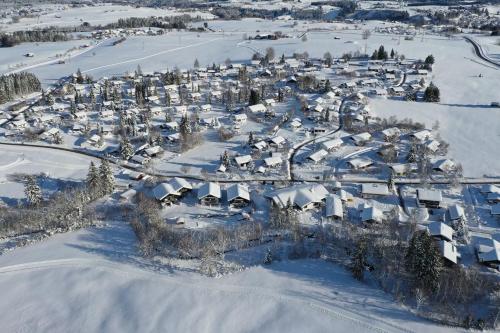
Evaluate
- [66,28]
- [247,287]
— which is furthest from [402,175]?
[66,28]

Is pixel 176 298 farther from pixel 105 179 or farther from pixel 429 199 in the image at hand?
pixel 429 199

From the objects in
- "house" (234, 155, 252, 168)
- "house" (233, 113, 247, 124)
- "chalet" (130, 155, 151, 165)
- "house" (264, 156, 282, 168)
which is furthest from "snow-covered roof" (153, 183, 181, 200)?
"house" (233, 113, 247, 124)

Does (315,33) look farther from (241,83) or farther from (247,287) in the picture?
(247,287)

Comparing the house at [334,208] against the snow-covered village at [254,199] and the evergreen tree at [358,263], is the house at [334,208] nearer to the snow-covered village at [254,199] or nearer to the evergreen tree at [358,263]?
the snow-covered village at [254,199]

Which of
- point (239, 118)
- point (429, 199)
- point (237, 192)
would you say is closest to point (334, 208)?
point (237, 192)

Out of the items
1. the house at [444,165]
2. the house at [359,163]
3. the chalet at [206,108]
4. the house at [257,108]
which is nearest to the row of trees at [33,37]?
the chalet at [206,108]

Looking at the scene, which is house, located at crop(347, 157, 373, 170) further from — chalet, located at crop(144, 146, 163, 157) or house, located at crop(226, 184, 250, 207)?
chalet, located at crop(144, 146, 163, 157)

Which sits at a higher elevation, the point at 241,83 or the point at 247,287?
the point at 241,83
